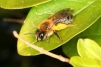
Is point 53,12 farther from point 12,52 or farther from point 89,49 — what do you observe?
point 12,52

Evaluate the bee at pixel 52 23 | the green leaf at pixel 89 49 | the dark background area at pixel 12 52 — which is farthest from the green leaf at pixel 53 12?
the dark background area at pixel 12 52

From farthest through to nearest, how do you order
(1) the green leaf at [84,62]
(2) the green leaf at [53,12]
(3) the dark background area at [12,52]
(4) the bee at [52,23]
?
(3) the dark background area at [12,52]
(4) the bee at [52,23]
(2) the green leaf at [53,12]
(1) the green leaf at [84,62]

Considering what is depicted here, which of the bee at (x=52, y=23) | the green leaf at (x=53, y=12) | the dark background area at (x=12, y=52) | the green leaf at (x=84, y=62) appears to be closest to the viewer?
the green leaf at (x=84, y=62)

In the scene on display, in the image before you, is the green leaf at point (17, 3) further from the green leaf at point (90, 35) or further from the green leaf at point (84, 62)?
the green leaf at point (84, 62)

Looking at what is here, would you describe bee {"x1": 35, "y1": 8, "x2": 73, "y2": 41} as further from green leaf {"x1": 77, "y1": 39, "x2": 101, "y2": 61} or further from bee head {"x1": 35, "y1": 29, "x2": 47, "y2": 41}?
green leaf {"x1": 77, "y1": 39, "x2": 101, "y2": 61}

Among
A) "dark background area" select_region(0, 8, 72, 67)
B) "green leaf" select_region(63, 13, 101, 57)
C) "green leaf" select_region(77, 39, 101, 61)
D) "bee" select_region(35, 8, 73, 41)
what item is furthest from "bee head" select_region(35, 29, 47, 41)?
"dark background area" select_region(0, 8, 72, 67)

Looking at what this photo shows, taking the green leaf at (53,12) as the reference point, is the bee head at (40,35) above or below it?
below
